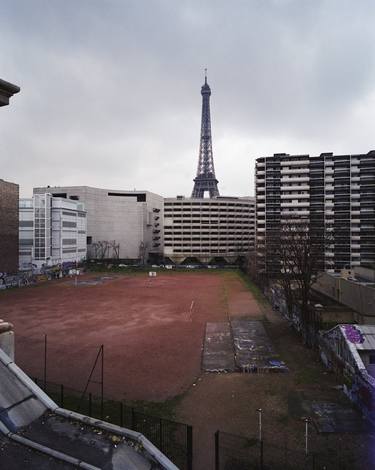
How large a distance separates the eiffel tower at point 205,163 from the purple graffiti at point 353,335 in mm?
117434

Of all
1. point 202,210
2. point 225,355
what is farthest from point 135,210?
point 225,355

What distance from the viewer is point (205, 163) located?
13638 centimetres

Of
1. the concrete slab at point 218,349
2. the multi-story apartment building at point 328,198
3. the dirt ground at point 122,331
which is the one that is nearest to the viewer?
the dirt ground at point 122,331

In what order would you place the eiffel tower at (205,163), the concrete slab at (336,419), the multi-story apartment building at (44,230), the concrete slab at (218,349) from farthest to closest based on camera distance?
1. the eiffel tower at (205,163)
2. the multi-story apartment building at (44,230)
3. the concrete slab at (218,349)
4. the concrete slab at (336,419)

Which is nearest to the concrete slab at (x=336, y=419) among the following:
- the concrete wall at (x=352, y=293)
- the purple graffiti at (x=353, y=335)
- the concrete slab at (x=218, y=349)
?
the purple graffiti at (x=353, y=335)

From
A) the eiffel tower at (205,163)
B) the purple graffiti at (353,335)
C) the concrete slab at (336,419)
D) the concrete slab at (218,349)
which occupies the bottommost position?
the concrete slab at (218,349)

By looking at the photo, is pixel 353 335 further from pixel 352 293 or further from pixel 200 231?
pixel 200 231

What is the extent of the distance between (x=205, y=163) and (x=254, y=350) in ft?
394

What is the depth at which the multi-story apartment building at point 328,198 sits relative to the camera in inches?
2689

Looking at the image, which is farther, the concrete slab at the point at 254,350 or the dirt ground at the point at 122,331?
the concrete slab at the point at 254,350

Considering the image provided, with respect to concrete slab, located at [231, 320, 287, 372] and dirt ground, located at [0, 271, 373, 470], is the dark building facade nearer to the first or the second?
dirt ground, located at [0, 271, 373, 470]

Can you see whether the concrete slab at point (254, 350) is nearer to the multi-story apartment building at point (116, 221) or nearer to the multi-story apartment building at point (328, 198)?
the multi-story apartment building at point (328, 198)

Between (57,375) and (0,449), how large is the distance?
41.5 ft

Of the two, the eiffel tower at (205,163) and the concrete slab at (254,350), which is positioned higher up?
the eiffel tower at (205,163)
